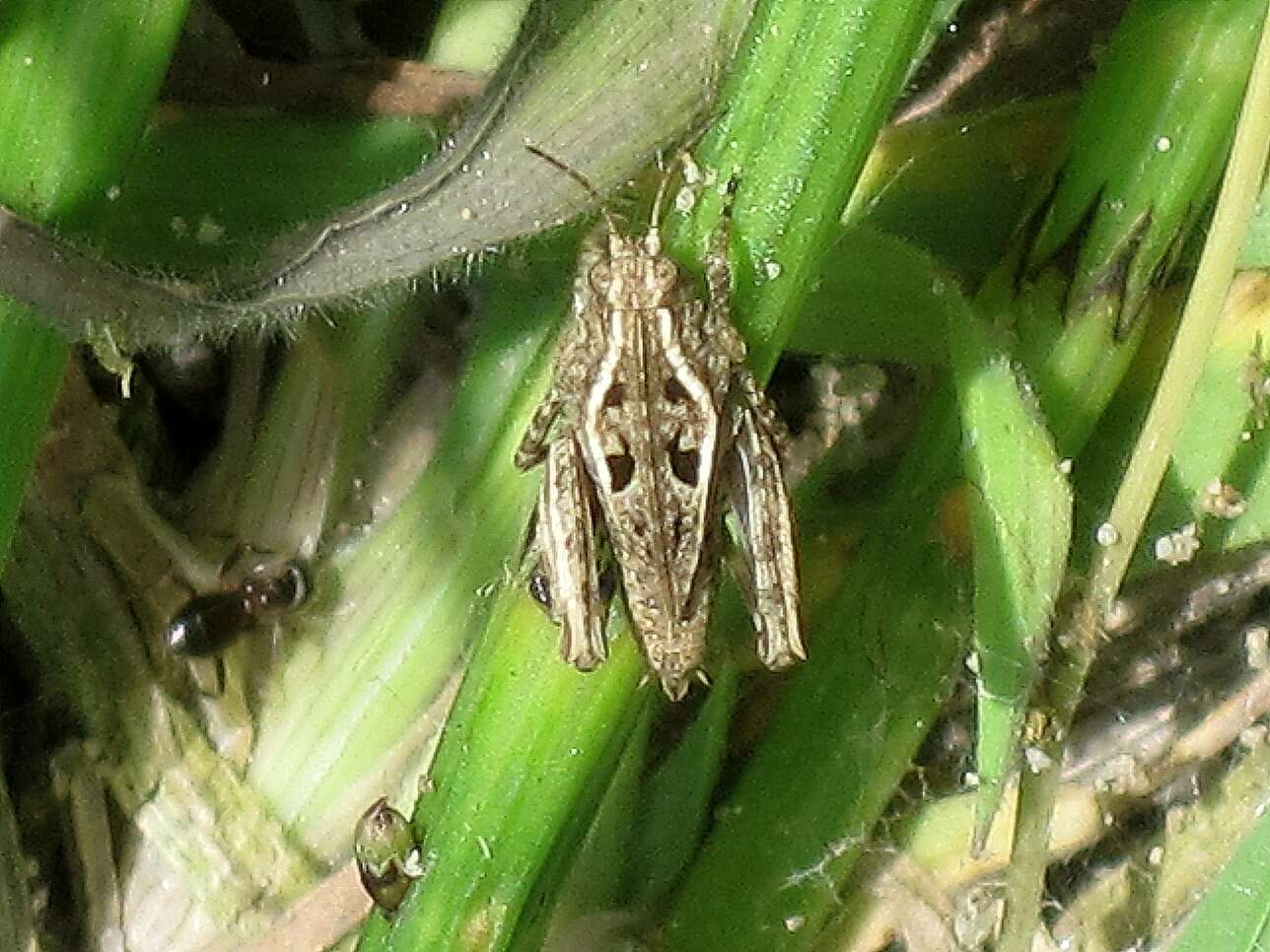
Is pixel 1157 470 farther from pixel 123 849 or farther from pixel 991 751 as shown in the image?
pixel 123 849

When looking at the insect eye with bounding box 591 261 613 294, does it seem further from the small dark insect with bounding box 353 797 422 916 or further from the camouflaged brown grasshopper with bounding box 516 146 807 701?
the small dark insect with bounding box 353 797 422 916

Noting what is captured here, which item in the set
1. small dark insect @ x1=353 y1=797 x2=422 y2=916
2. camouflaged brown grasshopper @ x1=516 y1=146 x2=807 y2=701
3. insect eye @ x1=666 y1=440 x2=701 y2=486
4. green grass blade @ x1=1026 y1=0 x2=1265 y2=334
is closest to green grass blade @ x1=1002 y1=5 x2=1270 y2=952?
green grass blade @ x1=1026 y1=0 x2=1265 y2=334

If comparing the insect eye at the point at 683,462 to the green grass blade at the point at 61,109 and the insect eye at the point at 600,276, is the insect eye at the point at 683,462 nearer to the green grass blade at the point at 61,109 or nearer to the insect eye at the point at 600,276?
the insect eye at the point at 600,276

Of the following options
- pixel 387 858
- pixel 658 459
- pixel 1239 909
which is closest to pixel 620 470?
pixel 658 459

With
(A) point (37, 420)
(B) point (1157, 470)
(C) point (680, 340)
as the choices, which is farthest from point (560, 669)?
(B) point (1157, 470)

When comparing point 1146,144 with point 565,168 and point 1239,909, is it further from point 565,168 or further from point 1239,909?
point 1239,909

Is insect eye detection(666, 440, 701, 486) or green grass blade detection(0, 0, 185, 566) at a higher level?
green grass blade detection(0, 0, 185, 566)

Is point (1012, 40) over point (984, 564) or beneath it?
over
